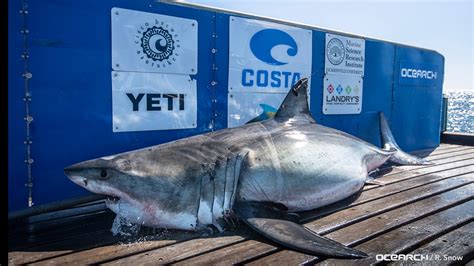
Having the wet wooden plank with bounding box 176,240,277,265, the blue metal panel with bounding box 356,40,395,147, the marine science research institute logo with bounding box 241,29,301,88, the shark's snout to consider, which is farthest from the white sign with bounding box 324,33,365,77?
the shark's snout

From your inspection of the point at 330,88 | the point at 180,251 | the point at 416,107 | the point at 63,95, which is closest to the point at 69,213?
the point at 63,95

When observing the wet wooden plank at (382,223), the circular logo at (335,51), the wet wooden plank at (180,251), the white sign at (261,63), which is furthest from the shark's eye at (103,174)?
the circular logo at (335,51)

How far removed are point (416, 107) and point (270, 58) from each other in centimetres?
310

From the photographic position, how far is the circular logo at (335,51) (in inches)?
186

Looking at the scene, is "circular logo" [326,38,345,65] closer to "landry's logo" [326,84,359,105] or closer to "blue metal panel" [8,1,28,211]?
"landry's logo" [326,84,359,105]

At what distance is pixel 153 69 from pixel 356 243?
197 cm

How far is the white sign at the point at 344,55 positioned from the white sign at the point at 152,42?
6.09 feet

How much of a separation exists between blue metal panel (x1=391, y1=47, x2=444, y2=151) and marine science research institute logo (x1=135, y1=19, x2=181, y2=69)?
11.5ft

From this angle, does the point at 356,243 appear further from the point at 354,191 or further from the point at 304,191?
the point at 354,191

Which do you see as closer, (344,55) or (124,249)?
(124,249)

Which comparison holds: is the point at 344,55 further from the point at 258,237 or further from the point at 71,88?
the point at 71,88

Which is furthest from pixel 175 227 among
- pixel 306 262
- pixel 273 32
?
pixel 273 32

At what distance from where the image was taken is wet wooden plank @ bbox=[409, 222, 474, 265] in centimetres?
217

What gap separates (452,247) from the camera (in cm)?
233
